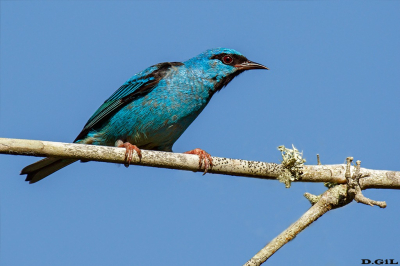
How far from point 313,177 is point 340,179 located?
0.92 ft

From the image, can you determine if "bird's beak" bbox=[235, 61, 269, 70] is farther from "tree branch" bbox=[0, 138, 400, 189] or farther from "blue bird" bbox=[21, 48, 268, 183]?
"tree branch" bbox=[0, 138, 400, 189]

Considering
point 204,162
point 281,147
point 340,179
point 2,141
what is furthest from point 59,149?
point 340,179

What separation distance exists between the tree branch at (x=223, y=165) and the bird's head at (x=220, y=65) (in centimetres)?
213

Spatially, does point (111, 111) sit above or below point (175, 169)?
above

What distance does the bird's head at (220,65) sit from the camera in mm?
7699

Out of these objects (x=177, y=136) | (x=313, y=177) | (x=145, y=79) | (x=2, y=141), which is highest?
(x=145, y=79)

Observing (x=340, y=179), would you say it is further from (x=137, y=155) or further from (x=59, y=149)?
(x=59, y=149)

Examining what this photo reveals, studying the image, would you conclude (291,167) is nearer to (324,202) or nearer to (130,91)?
(324,202)

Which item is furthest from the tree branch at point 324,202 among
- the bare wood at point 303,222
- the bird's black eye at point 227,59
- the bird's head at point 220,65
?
the bird's black eye at point 227,59

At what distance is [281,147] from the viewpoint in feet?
19.4

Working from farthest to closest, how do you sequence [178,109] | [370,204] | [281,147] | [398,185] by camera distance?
1. [178,109]
2. [281,147]
3. [398,185]
4. [370,204]

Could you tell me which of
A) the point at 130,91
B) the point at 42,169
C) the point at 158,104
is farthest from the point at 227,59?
the point at 42,169

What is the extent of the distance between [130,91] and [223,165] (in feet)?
8.10

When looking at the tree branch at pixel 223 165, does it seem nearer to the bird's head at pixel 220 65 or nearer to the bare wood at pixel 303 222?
the bare wood at pixel 303 222
